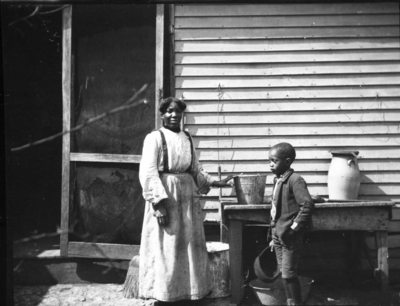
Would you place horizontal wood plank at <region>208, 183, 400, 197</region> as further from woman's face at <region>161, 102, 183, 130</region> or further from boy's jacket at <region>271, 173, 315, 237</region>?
woman's face at <region>161, 102, 183, 130</region>

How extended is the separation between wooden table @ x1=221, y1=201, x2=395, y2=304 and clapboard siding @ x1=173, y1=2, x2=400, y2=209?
750 mm

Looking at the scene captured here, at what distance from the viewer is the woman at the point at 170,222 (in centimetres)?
434

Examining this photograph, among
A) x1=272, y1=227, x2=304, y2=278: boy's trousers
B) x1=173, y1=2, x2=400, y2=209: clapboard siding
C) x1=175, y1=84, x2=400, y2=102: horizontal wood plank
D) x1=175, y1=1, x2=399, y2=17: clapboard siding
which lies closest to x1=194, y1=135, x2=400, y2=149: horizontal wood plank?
x1=173, y1=2, x2=400, y2=209: clapboard siding

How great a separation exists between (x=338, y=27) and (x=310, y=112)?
114cm

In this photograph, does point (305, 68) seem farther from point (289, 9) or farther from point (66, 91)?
point (66, 91)

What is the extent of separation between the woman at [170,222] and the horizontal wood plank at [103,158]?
3.57ft

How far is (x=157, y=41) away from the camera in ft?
17.9

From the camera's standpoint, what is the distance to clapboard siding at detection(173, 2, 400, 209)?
564cm

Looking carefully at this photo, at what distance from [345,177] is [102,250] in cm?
Result: 309

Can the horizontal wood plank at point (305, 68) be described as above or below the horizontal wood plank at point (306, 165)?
above

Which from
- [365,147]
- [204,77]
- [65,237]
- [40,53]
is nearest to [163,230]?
[65,237]

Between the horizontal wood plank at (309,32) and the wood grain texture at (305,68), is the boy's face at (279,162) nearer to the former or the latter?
the wood grain texture at (305,68)

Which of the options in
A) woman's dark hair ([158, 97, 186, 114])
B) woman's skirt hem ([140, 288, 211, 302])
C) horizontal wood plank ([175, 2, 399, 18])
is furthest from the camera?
horizontal wood plank ([175, 2, 399, 18])

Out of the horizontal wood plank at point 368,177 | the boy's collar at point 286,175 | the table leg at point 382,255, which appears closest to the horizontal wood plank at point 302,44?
the horizontal wood plank at point 368,177
